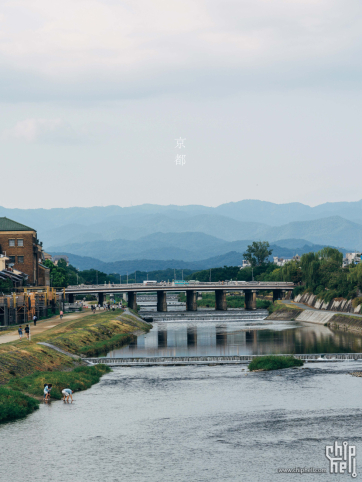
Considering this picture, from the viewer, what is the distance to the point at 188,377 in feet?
229

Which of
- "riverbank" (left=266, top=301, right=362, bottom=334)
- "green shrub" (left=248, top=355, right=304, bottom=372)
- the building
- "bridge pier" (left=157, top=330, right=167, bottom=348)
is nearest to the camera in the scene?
"green shrub" (left=248, top=355, right=304, bottom=372)

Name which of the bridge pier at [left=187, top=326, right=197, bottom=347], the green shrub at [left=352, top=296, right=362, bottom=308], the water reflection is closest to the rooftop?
the water reflection

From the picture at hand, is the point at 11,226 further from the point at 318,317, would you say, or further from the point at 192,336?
the point at 318,317

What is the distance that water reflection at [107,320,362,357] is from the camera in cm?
9300

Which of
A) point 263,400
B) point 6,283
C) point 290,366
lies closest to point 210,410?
point 263,400

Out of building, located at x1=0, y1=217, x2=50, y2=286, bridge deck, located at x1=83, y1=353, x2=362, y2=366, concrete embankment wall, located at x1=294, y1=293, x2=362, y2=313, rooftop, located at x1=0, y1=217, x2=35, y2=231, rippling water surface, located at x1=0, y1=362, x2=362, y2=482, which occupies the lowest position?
rippling water surface, located at x1=0, y1=362, x2=362, y2=482

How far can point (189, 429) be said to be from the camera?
155ft

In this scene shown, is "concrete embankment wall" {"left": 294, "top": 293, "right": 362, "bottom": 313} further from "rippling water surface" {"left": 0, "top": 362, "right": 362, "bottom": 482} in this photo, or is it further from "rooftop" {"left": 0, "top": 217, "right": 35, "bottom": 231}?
"rippling water surface" {"left": 0, "top": 362, "right": 362, "bottom": 482}

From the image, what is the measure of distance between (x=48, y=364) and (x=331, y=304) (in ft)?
326

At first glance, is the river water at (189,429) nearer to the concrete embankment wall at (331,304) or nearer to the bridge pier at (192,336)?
the bridge pier at (192,336)

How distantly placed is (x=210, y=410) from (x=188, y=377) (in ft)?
55.4

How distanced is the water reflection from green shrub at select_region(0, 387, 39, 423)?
36.6 m

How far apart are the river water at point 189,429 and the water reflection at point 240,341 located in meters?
23.1

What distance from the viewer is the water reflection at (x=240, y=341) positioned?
9300 cm
